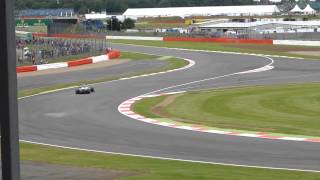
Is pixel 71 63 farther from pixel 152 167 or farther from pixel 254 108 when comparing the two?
pixel 152 167

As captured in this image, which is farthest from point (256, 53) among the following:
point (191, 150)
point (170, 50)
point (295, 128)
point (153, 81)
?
point (191, 150)

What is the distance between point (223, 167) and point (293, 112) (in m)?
12.1

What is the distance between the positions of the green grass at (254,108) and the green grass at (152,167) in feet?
22.2

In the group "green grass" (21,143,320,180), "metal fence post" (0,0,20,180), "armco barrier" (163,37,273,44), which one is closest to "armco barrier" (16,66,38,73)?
"green grass" (21,143,320,180)

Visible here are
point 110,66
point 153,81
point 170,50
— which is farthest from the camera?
point 170,50

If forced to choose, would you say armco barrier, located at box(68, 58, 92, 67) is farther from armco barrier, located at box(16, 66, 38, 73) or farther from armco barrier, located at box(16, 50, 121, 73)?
armco barrier, located at box(16, 66, 38, 73)

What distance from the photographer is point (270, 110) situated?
25.8 m

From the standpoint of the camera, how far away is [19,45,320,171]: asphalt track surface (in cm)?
1552

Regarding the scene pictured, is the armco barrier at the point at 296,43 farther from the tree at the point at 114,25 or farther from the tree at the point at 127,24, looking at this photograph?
the tree at the point at 127,24

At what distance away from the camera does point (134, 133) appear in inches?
797

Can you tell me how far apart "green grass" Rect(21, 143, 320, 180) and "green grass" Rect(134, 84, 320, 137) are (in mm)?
6752

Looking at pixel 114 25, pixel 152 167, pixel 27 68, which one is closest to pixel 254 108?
pixel 152 167

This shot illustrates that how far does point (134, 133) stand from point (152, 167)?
23.5 ft

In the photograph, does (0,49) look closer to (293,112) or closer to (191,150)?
(191,150)
